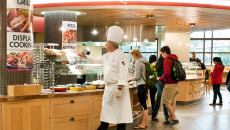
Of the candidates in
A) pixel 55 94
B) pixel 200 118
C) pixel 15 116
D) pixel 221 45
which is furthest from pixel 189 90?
pixel 221 45

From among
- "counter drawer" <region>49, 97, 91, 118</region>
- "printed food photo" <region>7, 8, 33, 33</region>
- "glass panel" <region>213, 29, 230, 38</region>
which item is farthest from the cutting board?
"glass panel" <region>213, 29, 230, 38</region>

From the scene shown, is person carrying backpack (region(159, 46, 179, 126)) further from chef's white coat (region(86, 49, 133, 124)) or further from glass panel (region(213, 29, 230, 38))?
glass panel (region(213, 29, 230, 38))

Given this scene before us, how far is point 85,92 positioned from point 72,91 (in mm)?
230

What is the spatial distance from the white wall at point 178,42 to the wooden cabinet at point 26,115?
35.7 ft

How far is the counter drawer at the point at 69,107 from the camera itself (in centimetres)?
396

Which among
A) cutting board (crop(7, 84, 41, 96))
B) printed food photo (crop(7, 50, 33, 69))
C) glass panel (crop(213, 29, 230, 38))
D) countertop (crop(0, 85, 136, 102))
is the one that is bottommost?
countertop (crop(0, 85, 136, 102))

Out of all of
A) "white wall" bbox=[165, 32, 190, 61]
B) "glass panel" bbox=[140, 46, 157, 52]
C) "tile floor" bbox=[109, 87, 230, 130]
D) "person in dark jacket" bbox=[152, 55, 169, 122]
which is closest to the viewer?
"tile floor" bbox=[109, 87, 230, 130]

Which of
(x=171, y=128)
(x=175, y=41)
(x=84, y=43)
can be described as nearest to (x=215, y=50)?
(x=175, y=41)

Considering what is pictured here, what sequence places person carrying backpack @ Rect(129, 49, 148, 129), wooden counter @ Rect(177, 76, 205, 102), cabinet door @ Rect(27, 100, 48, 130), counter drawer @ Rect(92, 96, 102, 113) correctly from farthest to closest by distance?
wooden counter @ Rect(177, 76, 205, 102), person carrying backpack @ Rect(129, 49, 148, 129), counter drawer @ Rect(92, 96, 102, 113), cabinet door @ Rect(27, 100, 48, 130)

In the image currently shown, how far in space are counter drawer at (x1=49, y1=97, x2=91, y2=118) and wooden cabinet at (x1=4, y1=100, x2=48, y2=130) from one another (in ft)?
0.48

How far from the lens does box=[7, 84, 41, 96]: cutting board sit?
11.8ft

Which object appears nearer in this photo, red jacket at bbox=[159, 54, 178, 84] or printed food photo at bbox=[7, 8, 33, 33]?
printed food photo at bbox=[7, 8, 33, 33]

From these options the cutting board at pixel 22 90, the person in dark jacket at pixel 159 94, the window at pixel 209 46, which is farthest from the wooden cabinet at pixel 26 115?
the window at pixel 209 46

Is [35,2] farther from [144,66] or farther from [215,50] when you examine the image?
[215,50]
